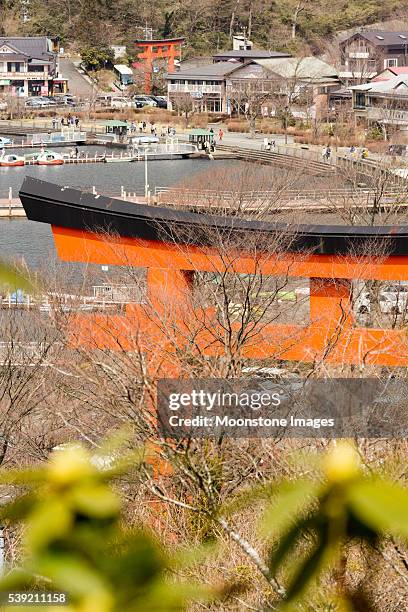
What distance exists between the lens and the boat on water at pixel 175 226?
23.7 feet

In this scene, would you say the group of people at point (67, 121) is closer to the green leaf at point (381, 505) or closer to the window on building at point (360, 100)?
the window on building at point (360, 100)

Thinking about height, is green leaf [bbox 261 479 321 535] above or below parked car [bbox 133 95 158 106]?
above

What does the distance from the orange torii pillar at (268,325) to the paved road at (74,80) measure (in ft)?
94.9

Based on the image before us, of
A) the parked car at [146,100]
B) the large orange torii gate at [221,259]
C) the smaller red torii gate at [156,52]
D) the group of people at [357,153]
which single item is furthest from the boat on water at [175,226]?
the smaller red torii gate at [156,52]

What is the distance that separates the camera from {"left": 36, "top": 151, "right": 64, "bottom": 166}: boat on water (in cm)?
2527

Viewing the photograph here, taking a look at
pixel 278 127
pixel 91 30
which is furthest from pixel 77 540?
pixel 91 30

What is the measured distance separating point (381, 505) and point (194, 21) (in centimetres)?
3945

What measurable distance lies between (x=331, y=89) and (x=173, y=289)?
25.4 m

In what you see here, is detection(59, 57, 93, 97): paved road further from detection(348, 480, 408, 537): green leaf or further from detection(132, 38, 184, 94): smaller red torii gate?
detection(348, 480, 408, 537): green leaf

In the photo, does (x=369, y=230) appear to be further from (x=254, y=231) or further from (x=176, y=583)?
(x=176, y=583)

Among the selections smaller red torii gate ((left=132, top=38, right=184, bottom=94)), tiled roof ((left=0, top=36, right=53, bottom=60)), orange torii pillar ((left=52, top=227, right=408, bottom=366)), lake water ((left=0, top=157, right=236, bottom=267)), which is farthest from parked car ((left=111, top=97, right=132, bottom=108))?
orange torii pillar ((left=52, top=227, right=408, bottom=366))

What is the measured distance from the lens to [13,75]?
3456 cm

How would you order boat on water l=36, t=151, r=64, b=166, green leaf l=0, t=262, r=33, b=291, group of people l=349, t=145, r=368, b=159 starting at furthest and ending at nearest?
1. boat on water l=36, t=151, r=64, b=166
2. group of people l=349, t=145, r=368, b=159
3. green leaf l=0, t=262, r=33, b=291

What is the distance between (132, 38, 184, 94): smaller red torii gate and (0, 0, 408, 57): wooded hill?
3.99 ft
